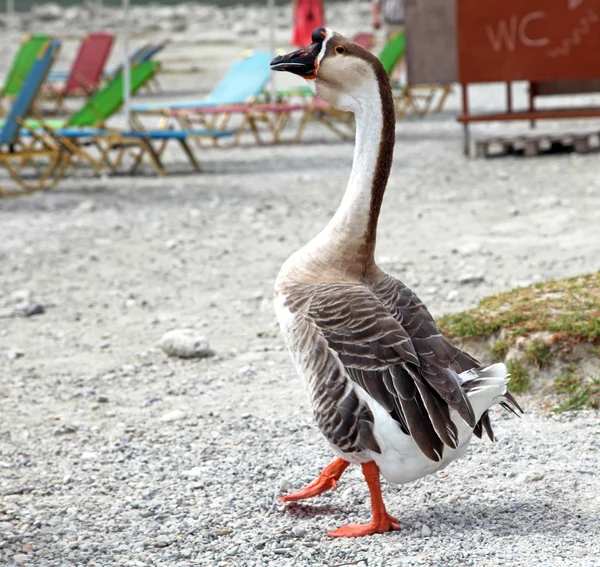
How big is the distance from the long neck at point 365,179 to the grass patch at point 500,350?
1.43 m

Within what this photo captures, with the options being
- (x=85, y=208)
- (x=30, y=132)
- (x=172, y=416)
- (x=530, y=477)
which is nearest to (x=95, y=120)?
(x=30, y=132)

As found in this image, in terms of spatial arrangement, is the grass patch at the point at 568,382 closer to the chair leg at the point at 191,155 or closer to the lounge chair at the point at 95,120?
the lounge chair at the point at 95,120

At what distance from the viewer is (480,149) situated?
482 inches

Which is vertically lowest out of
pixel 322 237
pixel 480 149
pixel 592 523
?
pixel 480 149

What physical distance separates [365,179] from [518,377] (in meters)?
1.55

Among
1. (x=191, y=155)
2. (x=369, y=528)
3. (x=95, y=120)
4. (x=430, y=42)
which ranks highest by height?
(x=369, y=528)

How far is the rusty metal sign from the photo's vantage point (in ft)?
38.7

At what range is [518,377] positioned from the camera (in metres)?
4.48

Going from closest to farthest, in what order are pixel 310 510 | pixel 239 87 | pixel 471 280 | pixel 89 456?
pixel 310 510 → pixel 89 456 → pixel 471 280 → pixel 239 87

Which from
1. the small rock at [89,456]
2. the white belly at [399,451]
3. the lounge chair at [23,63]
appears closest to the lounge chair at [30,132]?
the lounge chair at [23,63]

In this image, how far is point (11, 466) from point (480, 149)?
30.0ft

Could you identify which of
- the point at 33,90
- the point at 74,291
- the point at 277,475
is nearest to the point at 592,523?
the point at 277,475

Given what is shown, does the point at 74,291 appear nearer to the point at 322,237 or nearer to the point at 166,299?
the point at 166,299

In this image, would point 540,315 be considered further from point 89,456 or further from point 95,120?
point 95,120
